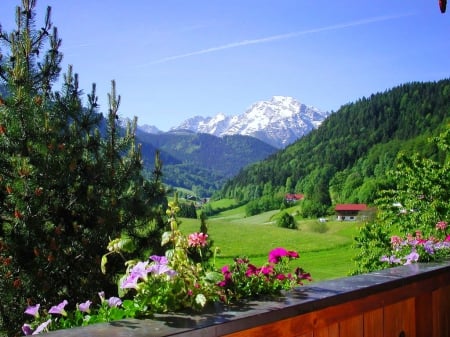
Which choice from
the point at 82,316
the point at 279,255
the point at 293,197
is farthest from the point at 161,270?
the point at 293,197

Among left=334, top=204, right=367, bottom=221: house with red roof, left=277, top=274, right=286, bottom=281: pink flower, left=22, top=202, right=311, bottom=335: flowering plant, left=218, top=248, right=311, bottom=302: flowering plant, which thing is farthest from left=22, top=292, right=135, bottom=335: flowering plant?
left=334, top=204, right=367, bottom=221: house with red roof

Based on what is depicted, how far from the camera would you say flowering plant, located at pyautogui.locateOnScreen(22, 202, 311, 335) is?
1377 mm

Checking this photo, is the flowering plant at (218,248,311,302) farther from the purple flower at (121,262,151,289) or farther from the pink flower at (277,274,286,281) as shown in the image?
the purple flower at (121,262,151,289)

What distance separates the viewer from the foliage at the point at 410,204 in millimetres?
7574

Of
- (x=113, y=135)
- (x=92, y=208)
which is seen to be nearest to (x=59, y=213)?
(x=92, y=208)

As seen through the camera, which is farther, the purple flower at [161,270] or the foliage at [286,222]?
the foliage at [286,222]

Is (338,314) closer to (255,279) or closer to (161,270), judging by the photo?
(255,279)

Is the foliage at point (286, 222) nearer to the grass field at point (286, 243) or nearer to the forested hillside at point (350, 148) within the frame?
the forested hillside at point (350, 148)

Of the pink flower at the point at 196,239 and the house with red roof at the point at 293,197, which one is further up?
the pink flower at the point at 196,239

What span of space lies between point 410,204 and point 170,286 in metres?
7.26

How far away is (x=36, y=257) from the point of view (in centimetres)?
340

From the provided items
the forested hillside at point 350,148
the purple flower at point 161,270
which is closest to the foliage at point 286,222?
the forested hillside at point 350,148

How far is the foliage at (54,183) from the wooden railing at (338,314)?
2122mm

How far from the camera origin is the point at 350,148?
5534 centimetres
